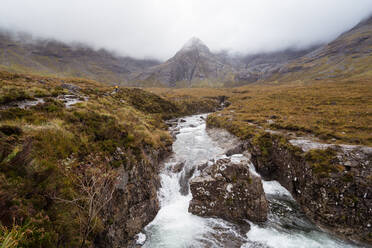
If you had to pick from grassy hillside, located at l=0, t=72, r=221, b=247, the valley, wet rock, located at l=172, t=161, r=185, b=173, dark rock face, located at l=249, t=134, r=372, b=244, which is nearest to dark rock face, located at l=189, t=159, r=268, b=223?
the valley

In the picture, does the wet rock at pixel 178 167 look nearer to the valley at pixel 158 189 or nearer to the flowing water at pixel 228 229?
the valley at pixel 158 189

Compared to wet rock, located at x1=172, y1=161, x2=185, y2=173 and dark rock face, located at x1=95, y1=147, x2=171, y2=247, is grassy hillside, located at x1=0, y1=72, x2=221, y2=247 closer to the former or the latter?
dark rock face, located at x1=95, y1=147, x2=171, y2=247

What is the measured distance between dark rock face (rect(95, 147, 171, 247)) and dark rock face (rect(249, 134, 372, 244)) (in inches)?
471

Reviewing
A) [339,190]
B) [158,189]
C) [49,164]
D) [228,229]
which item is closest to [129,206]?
[158,189]

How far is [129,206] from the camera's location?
9547 mm

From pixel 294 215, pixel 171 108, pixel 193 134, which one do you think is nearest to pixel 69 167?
pixel 294 215

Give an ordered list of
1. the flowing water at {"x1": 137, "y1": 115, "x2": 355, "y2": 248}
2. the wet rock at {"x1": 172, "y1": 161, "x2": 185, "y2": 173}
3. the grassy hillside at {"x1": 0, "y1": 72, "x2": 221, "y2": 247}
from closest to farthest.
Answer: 1. the grassy hillside at {"x1": 0, "y1": 72, "x2": 221, "y2": 247}
2. the flowing water at {"x1": 137, "y1": 115, "x2": 355, "y2": 248}
3. the wet rock at {"x1": 172, "y1": 161, "x2": 185, "y2": 173}

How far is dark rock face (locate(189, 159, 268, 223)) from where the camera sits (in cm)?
1105

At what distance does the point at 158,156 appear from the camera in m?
17.0

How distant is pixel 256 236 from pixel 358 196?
23.0 ft

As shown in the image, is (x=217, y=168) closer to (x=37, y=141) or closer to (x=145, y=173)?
(x=145, y=173)

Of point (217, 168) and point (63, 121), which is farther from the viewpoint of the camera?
point (217, 168)

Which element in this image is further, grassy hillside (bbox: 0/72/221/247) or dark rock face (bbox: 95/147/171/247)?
dark rock face (bbox: 95/147/171/247)

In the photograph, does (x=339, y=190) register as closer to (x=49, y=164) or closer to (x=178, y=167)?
(x=178, y=167)
